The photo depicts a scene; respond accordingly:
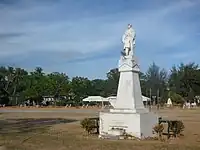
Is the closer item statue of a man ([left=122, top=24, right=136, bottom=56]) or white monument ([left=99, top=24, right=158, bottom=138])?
white monument ([left=99, top=24, right=158, bottom=138])

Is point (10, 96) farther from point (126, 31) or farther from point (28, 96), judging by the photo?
point (126, 31)

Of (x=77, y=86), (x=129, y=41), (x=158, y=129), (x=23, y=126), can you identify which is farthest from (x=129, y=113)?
(x=77, y=86)

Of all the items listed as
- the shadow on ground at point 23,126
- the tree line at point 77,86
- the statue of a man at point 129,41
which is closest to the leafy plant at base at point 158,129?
the statue of a man at point 129,41

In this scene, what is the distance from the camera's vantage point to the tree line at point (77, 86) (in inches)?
3408

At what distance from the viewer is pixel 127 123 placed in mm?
17797

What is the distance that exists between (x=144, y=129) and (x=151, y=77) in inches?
3600

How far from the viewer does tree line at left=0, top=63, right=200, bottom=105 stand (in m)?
86.6

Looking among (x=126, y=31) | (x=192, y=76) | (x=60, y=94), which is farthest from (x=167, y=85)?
(x=126, y=31)

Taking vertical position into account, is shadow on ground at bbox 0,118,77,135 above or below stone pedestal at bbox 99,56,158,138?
below

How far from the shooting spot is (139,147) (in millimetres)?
13992

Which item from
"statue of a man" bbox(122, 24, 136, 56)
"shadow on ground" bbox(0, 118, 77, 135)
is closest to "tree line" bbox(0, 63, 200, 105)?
"shadow on ground" bbox(0, 118, 77, 135)

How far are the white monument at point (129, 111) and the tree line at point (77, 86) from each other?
62.2 meters

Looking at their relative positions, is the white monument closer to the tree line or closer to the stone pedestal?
the stone pedestal

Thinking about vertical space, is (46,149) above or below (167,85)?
below
